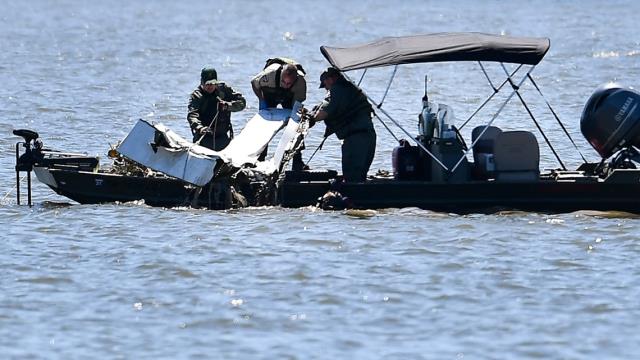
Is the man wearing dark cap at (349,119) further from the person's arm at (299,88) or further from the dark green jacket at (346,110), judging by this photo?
the person's arm at (299,88)

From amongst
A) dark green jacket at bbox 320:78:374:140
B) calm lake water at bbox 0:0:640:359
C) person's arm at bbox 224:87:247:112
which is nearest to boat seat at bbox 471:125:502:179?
calm lake water at bbox 0:0:640:359

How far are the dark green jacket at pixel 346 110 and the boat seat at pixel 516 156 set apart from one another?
5.26 ft

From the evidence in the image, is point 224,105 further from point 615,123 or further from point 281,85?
point 615,123

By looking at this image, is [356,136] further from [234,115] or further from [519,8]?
[519,8]

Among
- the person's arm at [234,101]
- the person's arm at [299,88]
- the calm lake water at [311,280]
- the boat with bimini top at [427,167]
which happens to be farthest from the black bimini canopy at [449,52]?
the calm lake water at [311,280]

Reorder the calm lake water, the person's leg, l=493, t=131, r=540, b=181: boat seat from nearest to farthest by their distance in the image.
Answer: the calm lake water → l=493, t=131, r=540, b=181: boat seat → the person's leg

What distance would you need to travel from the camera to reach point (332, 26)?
245ft

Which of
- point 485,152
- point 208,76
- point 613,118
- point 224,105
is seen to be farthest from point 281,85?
point 613,118

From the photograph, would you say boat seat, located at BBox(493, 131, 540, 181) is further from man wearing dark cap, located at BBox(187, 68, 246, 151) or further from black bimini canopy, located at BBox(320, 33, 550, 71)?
man wearing dark cap, located at BBox(187, 68, 246, 151)

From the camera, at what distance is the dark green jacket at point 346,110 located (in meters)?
19.0

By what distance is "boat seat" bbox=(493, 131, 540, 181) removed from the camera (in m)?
18.8

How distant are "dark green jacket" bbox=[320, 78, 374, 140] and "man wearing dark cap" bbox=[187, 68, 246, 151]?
4.80ft

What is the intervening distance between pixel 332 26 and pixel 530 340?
62235 mm

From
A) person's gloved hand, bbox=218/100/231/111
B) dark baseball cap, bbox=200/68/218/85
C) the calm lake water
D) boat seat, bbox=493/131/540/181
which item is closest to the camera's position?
the calm lake water
